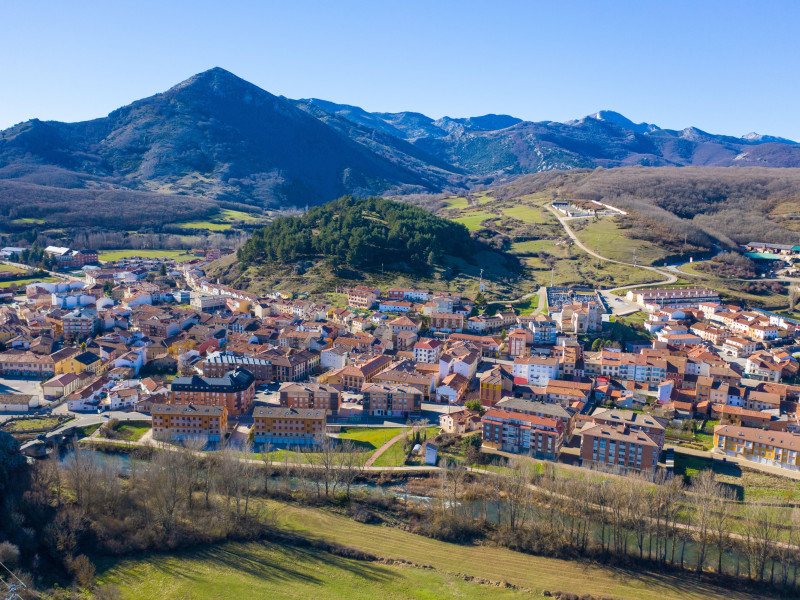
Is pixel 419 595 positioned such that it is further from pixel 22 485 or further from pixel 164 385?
pixel 164 385

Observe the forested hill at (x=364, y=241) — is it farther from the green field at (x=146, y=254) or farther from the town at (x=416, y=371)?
the green field at (x=146, y=254)

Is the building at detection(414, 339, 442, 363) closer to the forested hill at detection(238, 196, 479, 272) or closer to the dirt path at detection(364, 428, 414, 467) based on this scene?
the dirt path at detection(364, 428, 414, 467)

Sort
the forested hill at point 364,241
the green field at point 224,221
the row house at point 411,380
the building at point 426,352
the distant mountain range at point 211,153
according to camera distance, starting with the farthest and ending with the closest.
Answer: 1. the distant mountain range at point 211,153
2. the green field at point 224,221
3. the forested hill at point 364,241
4. the building at point 426,352
5. the row house at point 411,380

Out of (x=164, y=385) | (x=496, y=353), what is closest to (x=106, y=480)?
(x=164, y=385)

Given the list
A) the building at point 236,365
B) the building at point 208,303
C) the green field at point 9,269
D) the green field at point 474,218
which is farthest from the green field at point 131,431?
the green field at point 474,218

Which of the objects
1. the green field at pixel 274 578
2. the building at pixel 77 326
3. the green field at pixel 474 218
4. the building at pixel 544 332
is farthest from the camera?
the green field at pixel 474 218

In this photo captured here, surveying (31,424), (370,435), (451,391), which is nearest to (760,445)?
(451,391)
